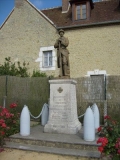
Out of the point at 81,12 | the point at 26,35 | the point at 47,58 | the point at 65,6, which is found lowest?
the point at 47,58

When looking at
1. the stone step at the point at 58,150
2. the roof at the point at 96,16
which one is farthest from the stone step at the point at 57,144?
the roof at the point at 96,16

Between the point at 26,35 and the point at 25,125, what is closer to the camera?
the point at 25,125

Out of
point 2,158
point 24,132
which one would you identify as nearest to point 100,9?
point 24,132

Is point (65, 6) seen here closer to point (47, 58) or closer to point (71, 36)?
point (71, 36)

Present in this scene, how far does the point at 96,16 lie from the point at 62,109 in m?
9.45

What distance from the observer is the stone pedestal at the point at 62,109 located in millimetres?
6320

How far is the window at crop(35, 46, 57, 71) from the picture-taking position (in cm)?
1408

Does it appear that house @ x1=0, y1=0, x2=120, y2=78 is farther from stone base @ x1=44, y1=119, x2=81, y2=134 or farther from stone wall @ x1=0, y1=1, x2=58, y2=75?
stone base @ x1=44, y1=119, x2=81, y2=134

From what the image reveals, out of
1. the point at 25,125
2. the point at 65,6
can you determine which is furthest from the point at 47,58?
the point at 25,125

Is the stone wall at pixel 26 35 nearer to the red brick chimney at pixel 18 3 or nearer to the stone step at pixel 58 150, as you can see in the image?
the red brick chimney at pixel 18 3

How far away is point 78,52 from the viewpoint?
13531mm

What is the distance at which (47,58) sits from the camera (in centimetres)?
1455

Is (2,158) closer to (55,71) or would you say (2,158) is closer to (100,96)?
(100,96)

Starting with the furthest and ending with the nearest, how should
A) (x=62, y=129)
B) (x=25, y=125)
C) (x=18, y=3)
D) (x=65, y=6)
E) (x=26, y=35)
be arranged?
1. (x=65, y=6)
2. (x=18, y=3)
3. (x=26, y=35)
4. (x=62, y=129)
5. (x=25, y=125)
